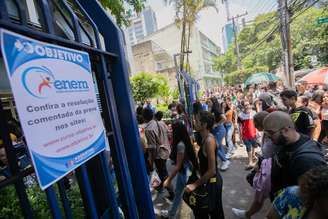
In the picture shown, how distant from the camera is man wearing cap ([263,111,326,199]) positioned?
2.05m

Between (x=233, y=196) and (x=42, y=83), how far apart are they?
421cm

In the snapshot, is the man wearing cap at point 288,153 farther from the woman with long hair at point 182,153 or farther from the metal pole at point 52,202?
the metal pole at point 52,202

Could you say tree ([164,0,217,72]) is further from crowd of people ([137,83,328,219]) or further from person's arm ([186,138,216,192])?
person's arm ([186,138,216,192])

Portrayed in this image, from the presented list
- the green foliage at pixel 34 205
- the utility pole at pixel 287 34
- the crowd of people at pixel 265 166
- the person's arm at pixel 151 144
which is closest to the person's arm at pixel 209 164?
the crowd of people at pixel 265 166

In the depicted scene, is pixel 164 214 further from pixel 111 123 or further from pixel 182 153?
pixel 111 123

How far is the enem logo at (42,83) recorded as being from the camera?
1.10 meters

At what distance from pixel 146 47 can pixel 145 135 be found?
31.4 m

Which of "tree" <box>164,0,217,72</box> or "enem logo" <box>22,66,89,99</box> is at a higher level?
"tree" <box>164,0,217,72</box>

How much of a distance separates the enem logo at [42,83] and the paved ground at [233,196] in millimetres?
3453

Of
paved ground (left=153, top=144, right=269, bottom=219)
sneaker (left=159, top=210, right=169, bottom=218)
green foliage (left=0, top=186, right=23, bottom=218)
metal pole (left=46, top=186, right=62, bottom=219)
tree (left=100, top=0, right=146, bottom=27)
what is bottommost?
paved ground (left=153, top=144, right=269, bottom=219)

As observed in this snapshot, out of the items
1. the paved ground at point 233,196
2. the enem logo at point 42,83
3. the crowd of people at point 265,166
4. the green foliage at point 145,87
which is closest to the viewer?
the enem logo at point 42,83

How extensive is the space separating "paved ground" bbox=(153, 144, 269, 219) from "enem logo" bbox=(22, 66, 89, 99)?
11.3 feet

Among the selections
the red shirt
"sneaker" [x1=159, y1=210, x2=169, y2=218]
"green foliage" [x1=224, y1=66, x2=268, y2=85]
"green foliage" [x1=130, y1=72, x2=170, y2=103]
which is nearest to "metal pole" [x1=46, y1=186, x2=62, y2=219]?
"sneaker" [x1=159, y1=210, x2=169, y2=218]

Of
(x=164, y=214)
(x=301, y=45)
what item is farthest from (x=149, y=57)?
(x=164, y=214)
